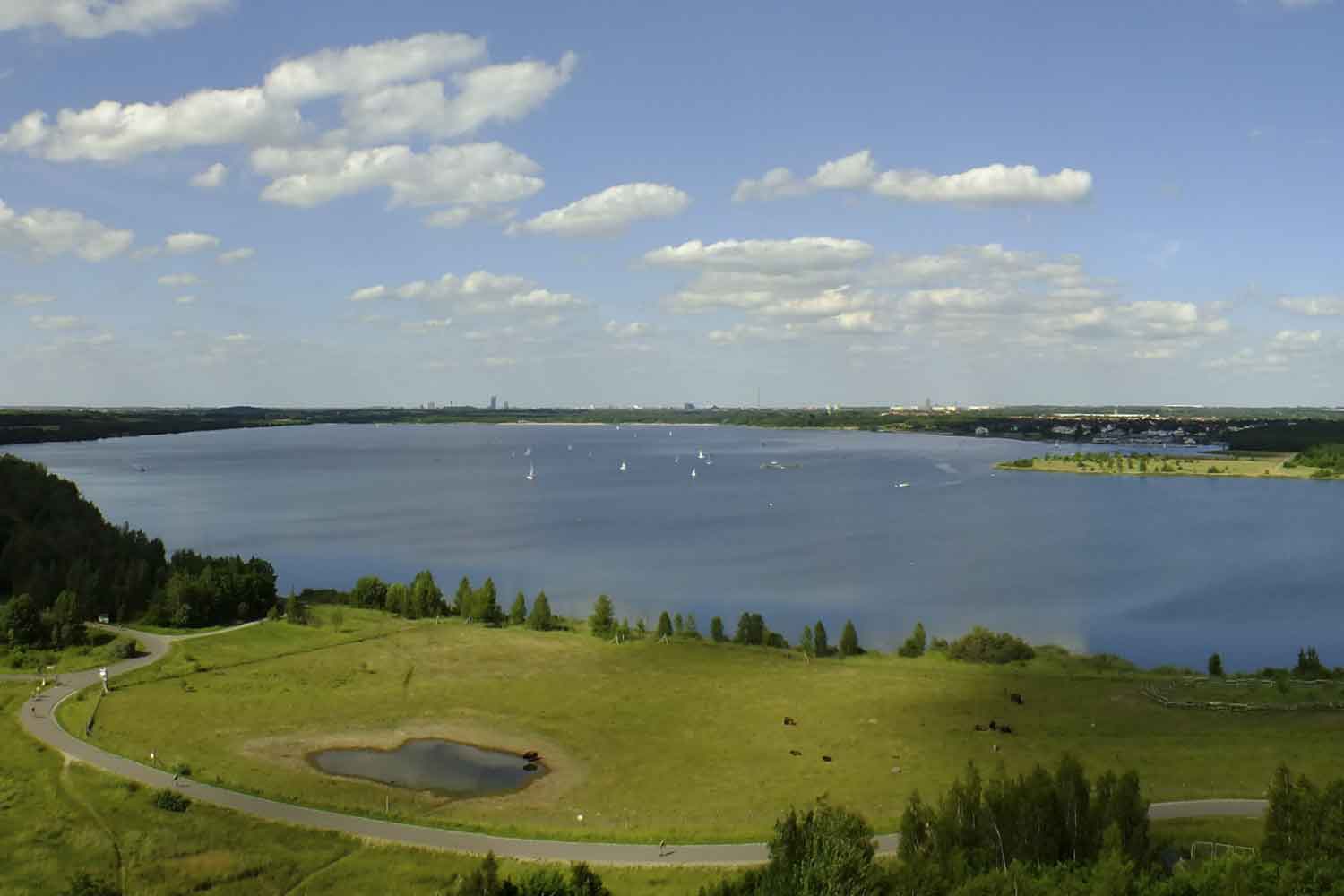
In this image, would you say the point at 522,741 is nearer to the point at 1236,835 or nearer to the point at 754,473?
the point at 1236,835

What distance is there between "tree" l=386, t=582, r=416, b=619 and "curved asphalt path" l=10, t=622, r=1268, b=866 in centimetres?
2671

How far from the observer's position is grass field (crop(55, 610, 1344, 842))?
31578 millimetres

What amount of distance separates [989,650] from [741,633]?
44.5 feet

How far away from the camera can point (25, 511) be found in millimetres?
69500

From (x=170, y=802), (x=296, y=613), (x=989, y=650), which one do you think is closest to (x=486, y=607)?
(x=296, y=613)

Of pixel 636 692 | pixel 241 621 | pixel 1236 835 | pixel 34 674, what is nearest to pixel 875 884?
pixel 1236 835

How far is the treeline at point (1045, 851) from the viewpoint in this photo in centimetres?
2000

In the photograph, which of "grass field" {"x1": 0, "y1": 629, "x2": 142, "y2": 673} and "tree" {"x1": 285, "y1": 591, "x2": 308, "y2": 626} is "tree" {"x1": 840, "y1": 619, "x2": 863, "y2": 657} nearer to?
"tree" {"x1": 285, "y1": 591, "x2": 308, "y2": 626}

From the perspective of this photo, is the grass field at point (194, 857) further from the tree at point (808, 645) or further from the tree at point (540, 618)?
the tree at point (540, 618)

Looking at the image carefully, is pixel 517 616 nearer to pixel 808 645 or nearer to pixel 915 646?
pixel 808 645

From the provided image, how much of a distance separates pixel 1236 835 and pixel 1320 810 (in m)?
4.89

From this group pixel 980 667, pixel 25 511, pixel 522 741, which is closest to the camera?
pixel 522 741

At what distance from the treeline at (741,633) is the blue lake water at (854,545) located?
240 inches

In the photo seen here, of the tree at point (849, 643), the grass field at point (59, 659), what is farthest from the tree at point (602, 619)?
the grass field at point (59, 659)
